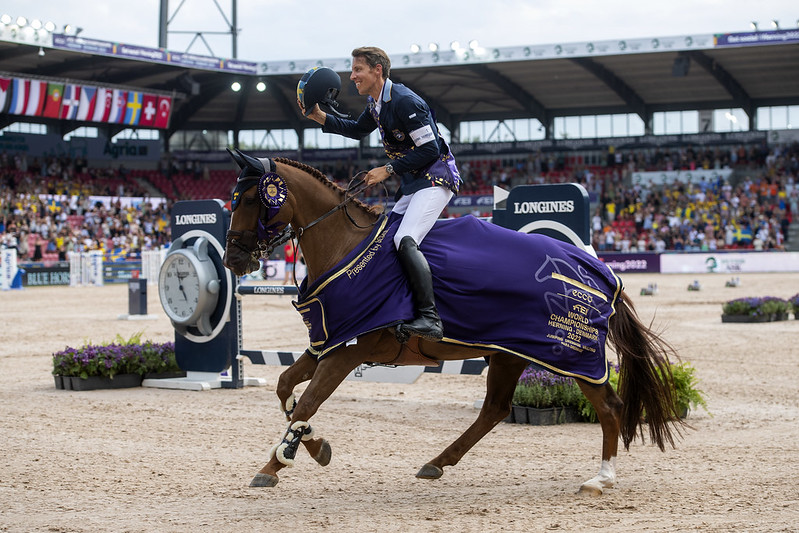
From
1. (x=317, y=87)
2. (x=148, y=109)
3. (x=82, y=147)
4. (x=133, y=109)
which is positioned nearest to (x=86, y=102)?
(x=133, y=109)

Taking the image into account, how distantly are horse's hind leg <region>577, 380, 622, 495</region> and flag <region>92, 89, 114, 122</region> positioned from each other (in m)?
39.1

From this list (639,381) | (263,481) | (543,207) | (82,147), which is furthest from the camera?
(82,147)

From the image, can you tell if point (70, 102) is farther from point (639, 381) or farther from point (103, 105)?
point (639, 381)

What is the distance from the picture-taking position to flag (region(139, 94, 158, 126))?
43.1m

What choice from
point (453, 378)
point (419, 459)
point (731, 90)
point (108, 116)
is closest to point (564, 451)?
point (419, 459)

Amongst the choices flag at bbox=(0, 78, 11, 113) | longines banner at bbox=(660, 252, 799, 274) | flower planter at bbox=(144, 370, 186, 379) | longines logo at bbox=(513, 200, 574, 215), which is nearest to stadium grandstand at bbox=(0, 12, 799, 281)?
flag at bbox=(0, 78, 11, 113)

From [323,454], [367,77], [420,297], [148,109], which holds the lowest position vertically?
[323,454]

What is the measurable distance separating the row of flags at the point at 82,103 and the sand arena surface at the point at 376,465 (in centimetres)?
3025

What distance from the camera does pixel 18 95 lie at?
1513 inches

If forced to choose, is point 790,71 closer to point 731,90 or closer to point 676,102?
point 731,90

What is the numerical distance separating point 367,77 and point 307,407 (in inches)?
85.1

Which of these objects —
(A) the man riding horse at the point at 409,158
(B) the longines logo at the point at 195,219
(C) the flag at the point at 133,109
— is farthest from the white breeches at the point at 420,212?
(C) the flag at the point at 133,109

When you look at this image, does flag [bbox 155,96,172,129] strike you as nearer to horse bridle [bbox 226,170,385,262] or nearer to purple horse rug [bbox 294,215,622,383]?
horse bridle [bbox 226,170,385,262]

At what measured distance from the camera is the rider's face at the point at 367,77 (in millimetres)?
5695
